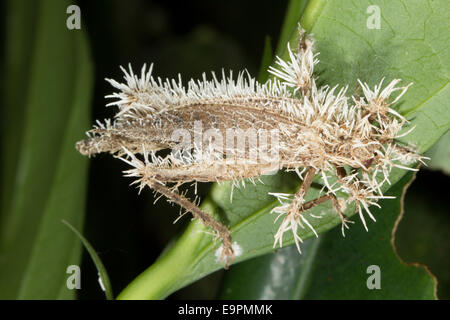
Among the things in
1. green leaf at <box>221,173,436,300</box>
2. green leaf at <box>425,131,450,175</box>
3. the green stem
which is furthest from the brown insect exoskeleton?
green leaf at <box>425,131,450,175</box>

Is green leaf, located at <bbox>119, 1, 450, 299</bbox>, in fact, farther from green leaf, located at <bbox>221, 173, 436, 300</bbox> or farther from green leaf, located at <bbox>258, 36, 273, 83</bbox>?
green leaf, located at <bbox>221, 173, 436, 300</bbox>

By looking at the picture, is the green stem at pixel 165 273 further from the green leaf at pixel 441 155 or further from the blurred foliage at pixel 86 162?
the green leaf at pixel 441 155

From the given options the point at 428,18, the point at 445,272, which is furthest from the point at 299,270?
the point at 428,18

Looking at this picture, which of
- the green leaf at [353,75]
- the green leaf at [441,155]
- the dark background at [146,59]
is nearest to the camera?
the green leaf at [353,75]

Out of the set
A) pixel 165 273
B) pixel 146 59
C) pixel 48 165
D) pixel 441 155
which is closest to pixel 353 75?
pixel 441 155
